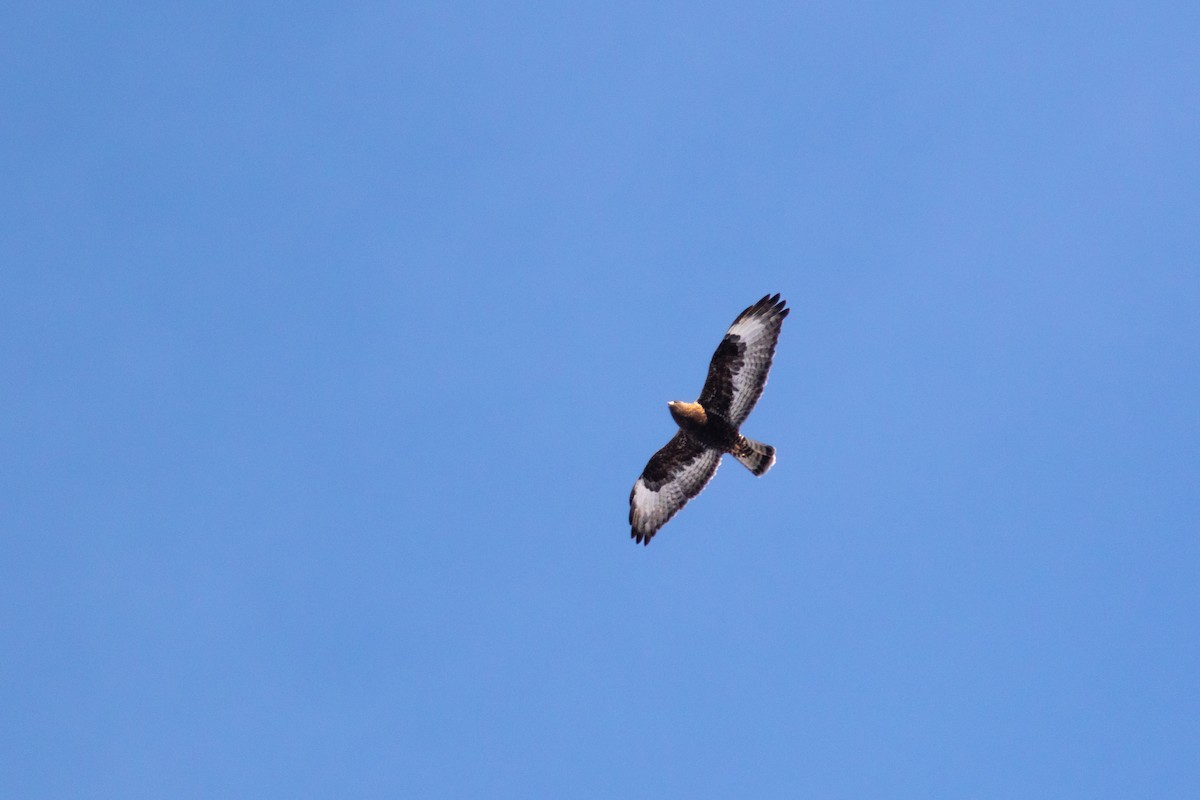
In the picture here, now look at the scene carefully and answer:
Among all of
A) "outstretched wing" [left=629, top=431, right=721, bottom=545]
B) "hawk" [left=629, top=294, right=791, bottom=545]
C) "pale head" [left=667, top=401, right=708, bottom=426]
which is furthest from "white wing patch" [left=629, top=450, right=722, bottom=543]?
"pale head" [left=667, top=401, right=708, bottom=426]

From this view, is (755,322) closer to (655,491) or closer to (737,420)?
(737,420)

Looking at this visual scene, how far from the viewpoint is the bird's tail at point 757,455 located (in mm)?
16734

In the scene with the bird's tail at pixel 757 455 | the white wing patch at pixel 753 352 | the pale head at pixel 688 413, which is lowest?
the bird's tail at pixel 757 455

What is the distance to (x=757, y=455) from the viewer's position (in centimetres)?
1681

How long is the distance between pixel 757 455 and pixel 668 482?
1498mm

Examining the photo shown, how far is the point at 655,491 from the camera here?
17.7 m

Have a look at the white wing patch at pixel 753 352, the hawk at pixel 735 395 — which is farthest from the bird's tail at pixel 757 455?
the white wing patch at pixel 753 352

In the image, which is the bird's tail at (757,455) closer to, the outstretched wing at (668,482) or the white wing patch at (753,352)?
the outstretched wing at (668,482)

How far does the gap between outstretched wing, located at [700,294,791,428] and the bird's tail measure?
24.6 inches

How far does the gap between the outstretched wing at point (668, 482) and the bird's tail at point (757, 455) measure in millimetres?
402

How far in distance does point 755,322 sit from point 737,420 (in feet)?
4.52

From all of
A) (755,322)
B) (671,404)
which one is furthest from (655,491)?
(755,322)

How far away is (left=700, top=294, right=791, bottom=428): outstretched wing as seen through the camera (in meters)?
16.1

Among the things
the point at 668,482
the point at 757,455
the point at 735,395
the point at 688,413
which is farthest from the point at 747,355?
the point at 668,482
